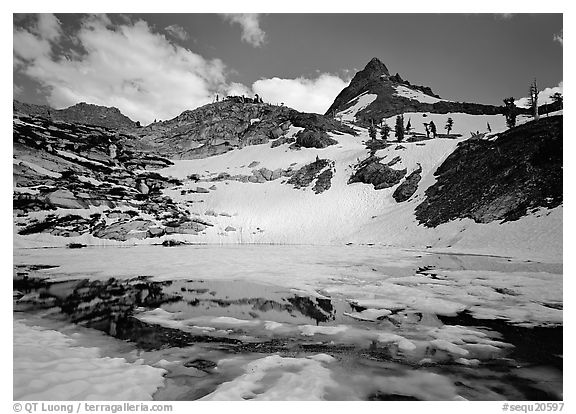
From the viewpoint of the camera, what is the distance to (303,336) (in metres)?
5.83

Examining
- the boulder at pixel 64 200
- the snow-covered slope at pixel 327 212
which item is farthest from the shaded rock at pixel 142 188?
the boulder at pixel 64 200

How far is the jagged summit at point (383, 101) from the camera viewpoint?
4818 inches

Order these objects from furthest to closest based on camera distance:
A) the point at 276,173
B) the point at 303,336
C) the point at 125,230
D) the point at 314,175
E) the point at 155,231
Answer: the point at 276,173 < the point at 314,175 < the point at 155,231 < the point at 125,230 < the point at 303,336

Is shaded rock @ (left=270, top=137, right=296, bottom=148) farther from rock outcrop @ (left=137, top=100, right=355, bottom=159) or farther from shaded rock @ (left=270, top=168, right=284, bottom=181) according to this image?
shaded rock @ (left=270, top=168, right=284, bottom=181)

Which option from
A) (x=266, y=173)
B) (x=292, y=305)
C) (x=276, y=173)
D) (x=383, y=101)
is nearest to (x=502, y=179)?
(x=292, y=305)

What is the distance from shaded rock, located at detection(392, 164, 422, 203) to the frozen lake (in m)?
25.3

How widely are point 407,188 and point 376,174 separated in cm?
640

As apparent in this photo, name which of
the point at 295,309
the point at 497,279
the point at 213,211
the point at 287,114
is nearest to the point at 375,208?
the point at 213,211

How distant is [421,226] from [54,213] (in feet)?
123

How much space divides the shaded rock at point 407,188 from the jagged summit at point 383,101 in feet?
220

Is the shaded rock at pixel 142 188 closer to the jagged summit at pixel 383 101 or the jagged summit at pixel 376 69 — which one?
the jagged summit at pixel 383 101

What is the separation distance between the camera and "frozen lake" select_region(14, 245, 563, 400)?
4035 millimetres

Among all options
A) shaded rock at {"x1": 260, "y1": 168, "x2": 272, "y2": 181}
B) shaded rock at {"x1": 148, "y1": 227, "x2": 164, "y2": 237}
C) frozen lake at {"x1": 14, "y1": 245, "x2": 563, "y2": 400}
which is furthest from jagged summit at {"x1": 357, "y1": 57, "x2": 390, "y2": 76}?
frozen lake at {"x1": 14, "y1": 245, "x2": 563, "y2": 400}

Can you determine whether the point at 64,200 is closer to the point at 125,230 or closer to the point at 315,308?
the point at 125,230
